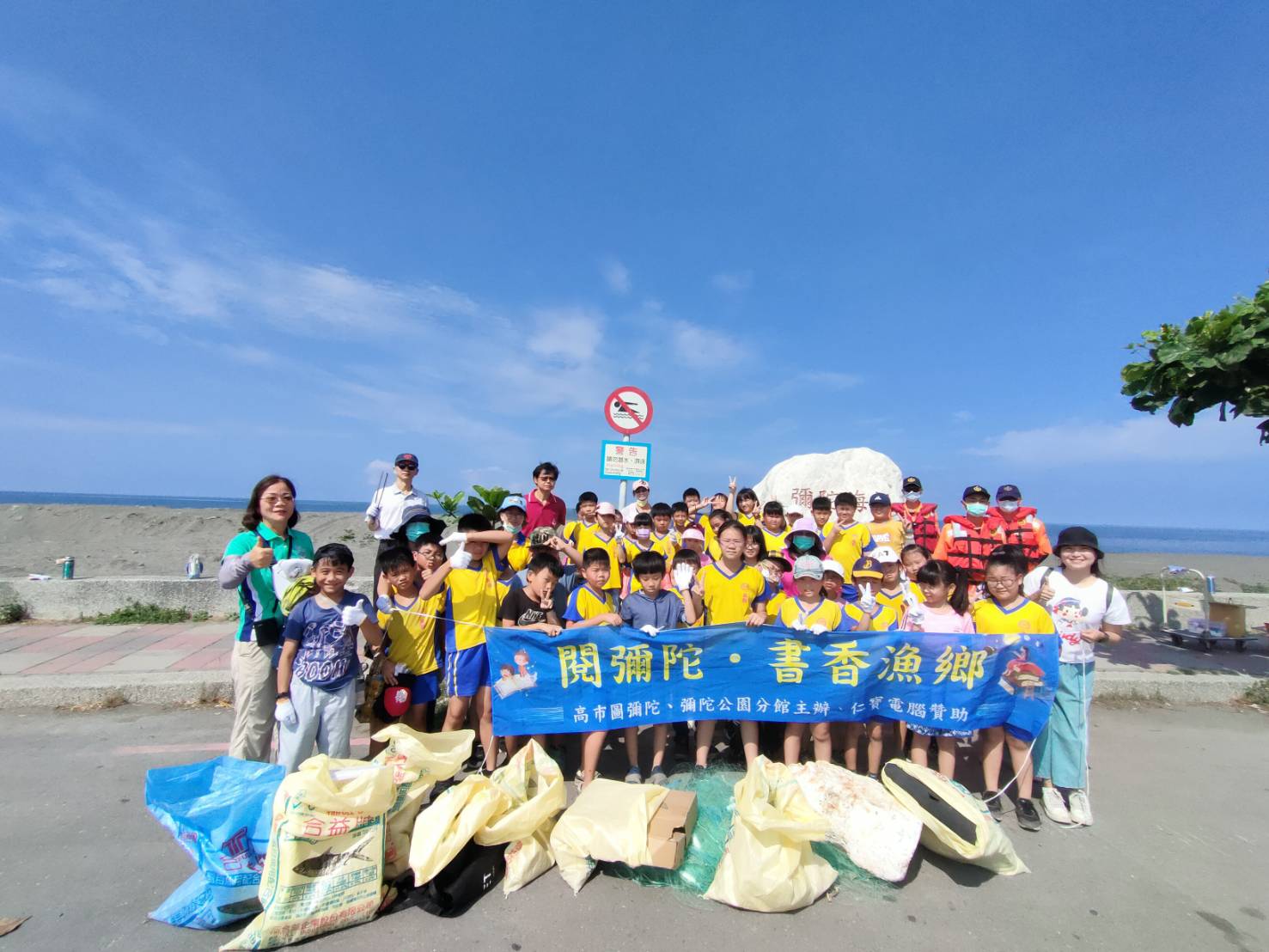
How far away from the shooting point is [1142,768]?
4.48 meters

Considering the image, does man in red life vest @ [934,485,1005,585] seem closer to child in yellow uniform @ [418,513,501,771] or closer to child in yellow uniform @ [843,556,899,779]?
child in yellow uniform @ [843,556,899,779]

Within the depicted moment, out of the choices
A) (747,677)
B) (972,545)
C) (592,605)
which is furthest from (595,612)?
(972,545)

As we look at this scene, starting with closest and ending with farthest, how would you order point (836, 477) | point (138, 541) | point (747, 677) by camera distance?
point (747, 677) < point (836, 477) < point (138, 541)

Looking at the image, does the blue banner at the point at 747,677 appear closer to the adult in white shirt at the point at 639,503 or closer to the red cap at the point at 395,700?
the red cap at the point at 395,700

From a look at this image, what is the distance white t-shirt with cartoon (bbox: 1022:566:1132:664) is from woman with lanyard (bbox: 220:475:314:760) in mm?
4730

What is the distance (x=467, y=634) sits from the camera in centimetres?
403

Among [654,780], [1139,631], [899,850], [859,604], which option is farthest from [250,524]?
[1139,631]

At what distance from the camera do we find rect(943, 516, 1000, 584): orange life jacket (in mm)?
5742

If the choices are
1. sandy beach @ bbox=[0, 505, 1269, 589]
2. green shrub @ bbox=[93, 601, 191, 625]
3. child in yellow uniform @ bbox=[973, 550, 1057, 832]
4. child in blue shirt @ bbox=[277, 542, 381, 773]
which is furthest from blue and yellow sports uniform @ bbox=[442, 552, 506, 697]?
sandy beach @ bbox=[0, 505, 1269, 589]

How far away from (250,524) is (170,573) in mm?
12417

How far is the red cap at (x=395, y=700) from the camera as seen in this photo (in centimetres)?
372

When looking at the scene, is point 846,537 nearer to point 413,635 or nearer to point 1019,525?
point 1019,525

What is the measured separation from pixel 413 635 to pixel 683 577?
76.4 inches

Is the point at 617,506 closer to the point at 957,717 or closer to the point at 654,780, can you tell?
the point at 654,780
